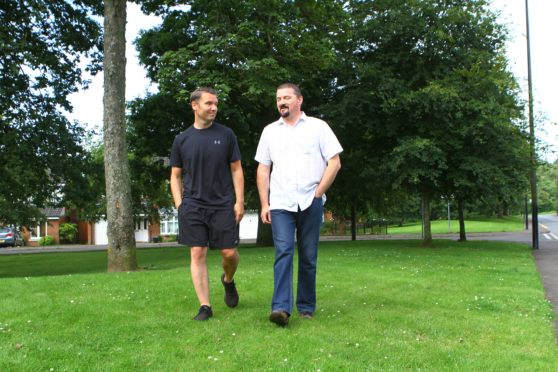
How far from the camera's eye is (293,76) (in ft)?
59.7

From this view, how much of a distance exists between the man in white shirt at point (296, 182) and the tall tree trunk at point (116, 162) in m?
6.95

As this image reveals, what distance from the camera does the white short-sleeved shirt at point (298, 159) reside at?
5324 mm

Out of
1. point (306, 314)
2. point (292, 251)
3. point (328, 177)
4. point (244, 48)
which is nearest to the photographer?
point (292, 251)

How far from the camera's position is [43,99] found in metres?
18.5

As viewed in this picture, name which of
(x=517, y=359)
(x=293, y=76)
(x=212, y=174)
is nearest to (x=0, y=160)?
(x=293, y=76)

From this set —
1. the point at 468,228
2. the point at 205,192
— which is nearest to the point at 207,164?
the point at 205,192

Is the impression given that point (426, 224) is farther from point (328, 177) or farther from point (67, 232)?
point (67, 232)

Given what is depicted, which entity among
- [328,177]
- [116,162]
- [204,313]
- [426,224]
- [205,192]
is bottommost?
[426,224]

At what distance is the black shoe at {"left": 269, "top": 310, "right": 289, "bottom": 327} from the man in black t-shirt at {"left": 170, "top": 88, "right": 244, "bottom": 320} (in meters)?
0.74

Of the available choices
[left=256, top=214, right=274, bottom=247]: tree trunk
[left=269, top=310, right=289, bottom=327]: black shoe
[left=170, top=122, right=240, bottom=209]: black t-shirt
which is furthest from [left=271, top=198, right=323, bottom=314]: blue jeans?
[left=256, top=214, right=274, bottom=247]: tree trunk

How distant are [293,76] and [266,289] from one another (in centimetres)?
1200

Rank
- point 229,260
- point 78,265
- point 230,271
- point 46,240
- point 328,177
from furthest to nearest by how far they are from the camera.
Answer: point 46,240
point 78,265
point 230,271
point 229,260
point 328,177

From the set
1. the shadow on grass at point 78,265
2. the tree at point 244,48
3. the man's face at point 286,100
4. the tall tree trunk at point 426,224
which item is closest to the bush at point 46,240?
the shadow on grass at point 78,265

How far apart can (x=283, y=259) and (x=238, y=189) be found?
Answer: 853 mm
